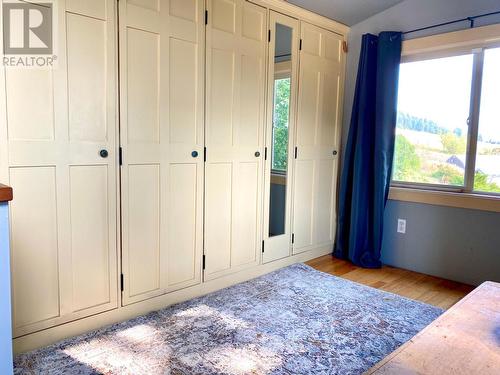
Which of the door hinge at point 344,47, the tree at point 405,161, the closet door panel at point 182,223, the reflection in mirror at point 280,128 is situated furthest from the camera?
the door hinge at point 344,47

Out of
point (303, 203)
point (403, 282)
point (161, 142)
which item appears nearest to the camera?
point (161, 142)

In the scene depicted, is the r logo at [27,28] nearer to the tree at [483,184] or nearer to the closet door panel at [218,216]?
the closet door panel at [218,216]

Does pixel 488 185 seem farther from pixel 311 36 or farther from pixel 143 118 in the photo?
pixel 143 118

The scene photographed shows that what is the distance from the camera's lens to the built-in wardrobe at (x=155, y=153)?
1879 mm

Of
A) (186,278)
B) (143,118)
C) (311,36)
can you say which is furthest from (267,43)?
(186,278)

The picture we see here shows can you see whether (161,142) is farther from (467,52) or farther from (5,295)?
(467,52)

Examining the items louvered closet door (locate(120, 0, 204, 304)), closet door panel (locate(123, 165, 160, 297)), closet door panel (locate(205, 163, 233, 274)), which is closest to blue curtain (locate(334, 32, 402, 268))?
closet door panel (locate(205, 163, 233, 274))

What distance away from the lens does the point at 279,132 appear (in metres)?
3.07

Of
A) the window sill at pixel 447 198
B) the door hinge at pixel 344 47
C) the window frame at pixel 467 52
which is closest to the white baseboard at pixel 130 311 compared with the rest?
the window sill at pixel 447 198

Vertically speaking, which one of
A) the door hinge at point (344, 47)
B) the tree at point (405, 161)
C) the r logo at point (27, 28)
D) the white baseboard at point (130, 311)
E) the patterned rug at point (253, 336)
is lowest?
the patterned rug at point (253, 336)

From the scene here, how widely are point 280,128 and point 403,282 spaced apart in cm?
156

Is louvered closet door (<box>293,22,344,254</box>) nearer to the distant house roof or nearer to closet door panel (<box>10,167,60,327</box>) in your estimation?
the distant house roof

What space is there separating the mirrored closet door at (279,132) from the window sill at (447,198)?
98 centimetres

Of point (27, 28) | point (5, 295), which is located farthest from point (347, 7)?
point (5, 295)
